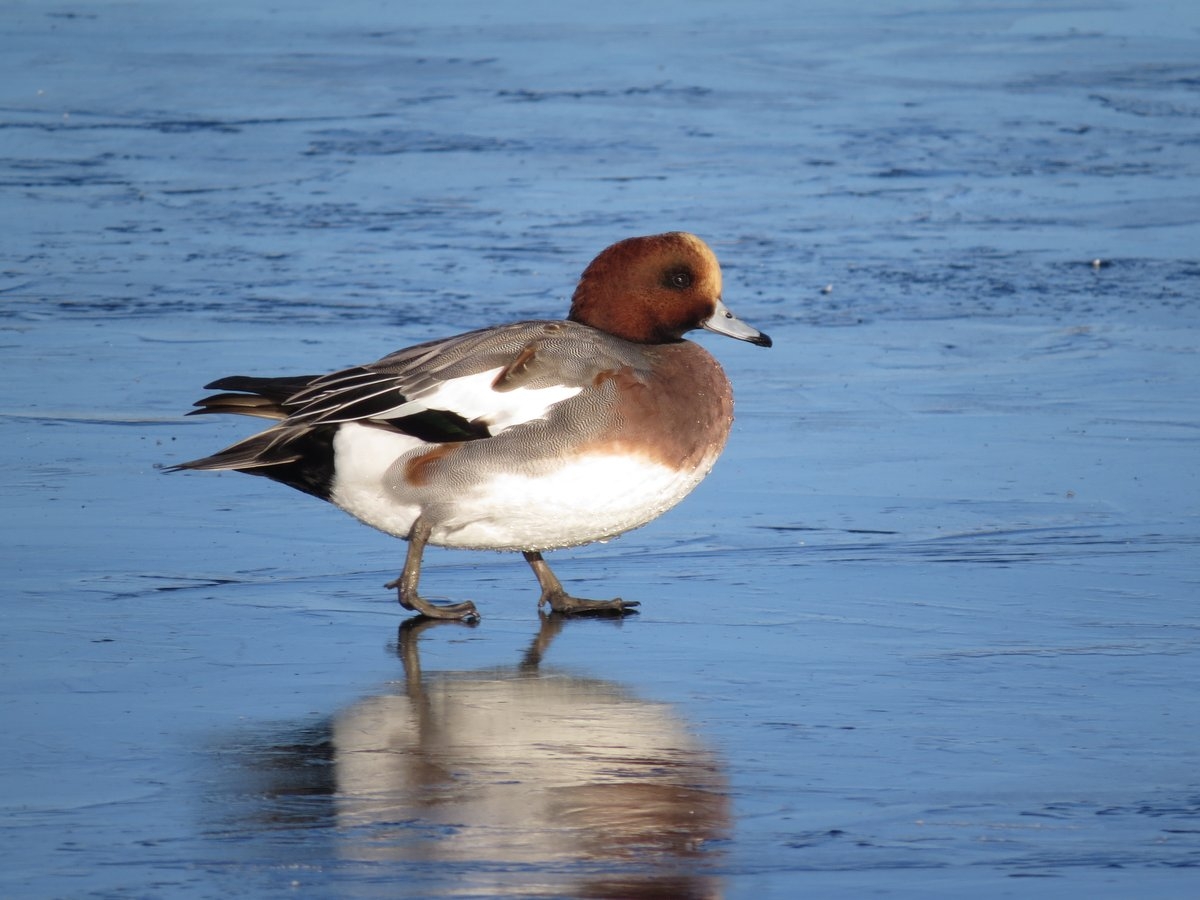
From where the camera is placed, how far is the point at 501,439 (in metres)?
5.33

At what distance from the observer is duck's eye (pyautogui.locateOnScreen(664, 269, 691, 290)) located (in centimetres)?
580

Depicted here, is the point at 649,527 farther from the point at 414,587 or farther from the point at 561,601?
the point at 414,587

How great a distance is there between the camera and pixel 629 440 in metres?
5.32

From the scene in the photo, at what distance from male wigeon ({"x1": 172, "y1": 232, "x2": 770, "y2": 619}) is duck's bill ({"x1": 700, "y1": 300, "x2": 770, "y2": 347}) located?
0.79ft

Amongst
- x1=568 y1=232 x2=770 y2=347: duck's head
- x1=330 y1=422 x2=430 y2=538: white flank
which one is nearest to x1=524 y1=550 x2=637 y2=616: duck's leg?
x1=330 y1=422 x2=430 y2=538: white flank

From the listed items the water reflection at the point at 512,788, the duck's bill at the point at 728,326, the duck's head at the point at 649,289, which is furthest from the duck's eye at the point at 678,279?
the water reflection at the point at 512,788

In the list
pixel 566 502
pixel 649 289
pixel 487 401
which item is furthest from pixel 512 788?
pixel 649 289

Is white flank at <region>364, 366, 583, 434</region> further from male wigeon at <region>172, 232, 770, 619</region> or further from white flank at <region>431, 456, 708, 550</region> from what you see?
white flank at <region>431, 456, 708, 550</region>

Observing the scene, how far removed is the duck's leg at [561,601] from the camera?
5.39 metres

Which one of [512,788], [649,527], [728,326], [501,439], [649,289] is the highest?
[649,289]

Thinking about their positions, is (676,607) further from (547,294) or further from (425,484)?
(547,294)

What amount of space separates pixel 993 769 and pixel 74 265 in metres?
6.48

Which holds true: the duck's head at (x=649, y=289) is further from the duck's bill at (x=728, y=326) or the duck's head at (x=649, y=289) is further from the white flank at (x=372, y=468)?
the white flank at (x=372, y=468)

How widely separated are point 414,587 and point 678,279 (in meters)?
1.18
